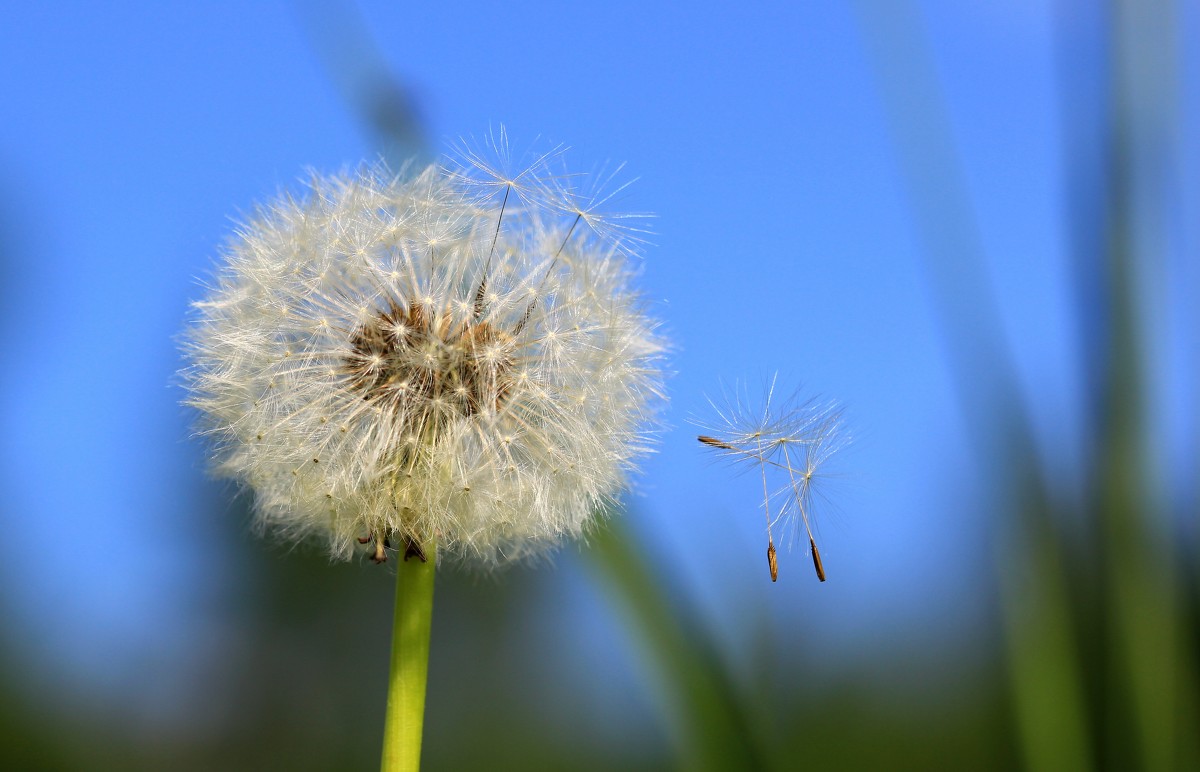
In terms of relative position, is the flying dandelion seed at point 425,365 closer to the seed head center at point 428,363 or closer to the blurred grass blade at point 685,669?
the seed head center at point 428,363

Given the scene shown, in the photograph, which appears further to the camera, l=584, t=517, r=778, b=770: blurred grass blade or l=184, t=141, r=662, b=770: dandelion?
l=184, t=141, r=662, b=770: dandelion

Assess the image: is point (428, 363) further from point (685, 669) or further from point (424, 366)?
point (685, 669)

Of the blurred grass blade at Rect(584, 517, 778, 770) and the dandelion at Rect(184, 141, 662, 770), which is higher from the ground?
the dandelion at Rect(184, 141, 662, 770)

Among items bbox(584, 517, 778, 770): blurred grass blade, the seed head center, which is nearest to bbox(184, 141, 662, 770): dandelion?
the seed head center

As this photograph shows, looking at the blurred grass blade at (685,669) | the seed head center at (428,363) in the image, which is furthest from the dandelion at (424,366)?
the blurred grass blade at (685,669)

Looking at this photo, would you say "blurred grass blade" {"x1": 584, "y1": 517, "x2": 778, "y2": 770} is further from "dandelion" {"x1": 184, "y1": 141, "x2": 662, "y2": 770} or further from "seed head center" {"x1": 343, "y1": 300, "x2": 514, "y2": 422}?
"seed head center" {"x1": 343, "y1": 300, "x2": 514, "y2": 422}

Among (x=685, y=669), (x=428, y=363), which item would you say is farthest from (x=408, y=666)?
(x=428, y=363)

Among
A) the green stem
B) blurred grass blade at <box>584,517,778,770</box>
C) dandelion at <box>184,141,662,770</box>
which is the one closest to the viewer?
blurred grass blade at <box>584,517,778,770</box>
